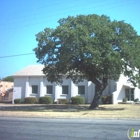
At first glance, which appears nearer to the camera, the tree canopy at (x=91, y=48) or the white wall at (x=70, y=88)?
the tree canopy at (x=91, y=48)

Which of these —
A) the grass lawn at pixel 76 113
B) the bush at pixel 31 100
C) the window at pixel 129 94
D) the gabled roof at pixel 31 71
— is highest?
the gabled roof at pixel 31 71

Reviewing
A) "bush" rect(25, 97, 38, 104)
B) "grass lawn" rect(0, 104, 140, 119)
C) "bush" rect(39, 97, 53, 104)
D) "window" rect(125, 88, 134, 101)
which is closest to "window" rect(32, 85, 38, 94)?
"bush" rect(25, 97, 38, 104)

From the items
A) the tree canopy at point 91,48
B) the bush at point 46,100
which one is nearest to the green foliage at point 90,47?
the tree canopy at point 91,48

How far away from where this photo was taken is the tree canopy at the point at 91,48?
912 inches

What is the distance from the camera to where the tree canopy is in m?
23.2

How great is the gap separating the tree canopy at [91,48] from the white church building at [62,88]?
11470 millimetres

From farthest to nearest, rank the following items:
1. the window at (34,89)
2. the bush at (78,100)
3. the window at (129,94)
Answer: the window at (34,89), the bush at (78,100), the window at (129,94)

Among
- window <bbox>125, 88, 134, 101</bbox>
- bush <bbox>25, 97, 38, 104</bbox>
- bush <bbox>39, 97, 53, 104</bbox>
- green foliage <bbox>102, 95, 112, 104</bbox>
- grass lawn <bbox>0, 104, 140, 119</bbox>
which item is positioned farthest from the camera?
bush <bbox>25, 97, 38, 104</bbox>

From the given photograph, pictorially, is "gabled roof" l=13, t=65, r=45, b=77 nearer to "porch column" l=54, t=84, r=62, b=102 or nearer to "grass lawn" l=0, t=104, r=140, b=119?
"porch column" l=54, t=84, r=62, b=102

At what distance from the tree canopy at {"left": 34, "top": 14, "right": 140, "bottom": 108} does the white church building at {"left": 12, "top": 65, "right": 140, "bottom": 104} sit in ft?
37.6

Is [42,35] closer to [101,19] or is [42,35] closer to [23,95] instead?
[101,19]

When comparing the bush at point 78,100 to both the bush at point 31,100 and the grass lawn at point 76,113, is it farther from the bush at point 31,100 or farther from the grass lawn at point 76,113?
the grass lawn at point 76,113

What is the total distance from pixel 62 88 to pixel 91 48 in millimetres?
20887

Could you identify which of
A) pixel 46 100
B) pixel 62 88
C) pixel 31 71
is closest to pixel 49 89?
pixel 62 88
